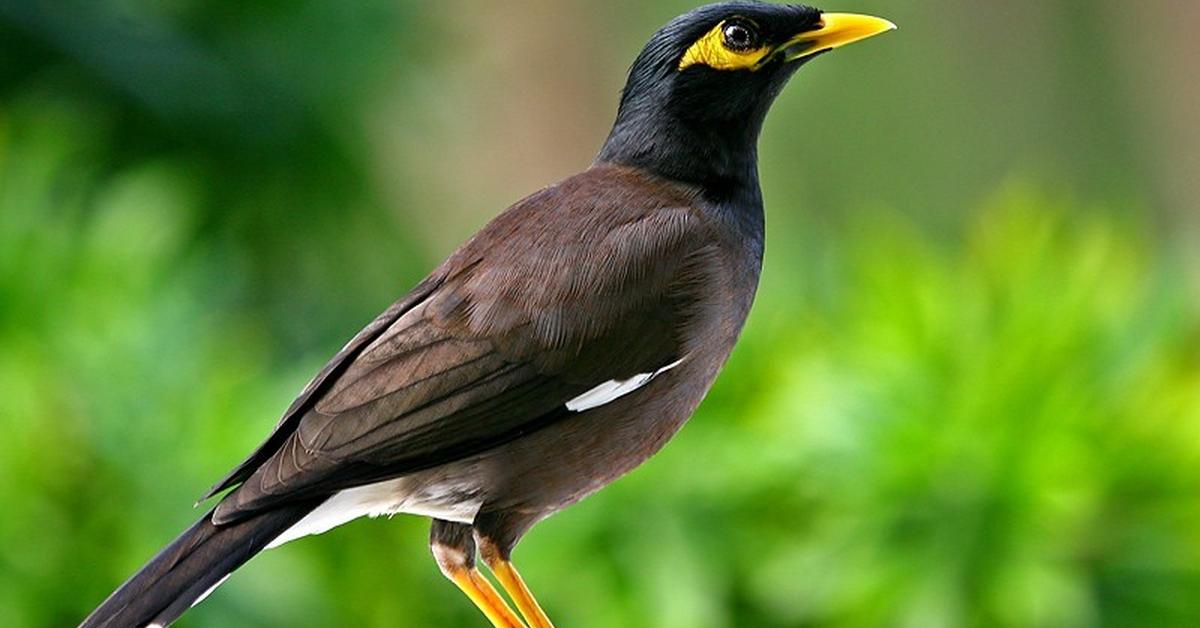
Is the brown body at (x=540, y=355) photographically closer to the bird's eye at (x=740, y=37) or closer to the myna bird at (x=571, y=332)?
the myna bird at (x=571, y=332)

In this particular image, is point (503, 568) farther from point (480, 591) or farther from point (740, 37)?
point (740, 37)

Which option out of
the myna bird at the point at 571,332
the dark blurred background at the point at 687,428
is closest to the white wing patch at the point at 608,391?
the myna bird at the point at 571,332

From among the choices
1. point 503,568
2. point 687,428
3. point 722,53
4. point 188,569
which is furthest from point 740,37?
point 687,428

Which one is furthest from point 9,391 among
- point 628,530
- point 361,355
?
point 361,355

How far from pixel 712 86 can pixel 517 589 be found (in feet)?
1.89

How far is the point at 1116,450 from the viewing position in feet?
11.9

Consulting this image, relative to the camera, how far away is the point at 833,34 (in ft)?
5.57

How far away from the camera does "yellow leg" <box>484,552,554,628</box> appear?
1.77 m

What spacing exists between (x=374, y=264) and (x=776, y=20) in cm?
402

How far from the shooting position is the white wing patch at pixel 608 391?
174 cm

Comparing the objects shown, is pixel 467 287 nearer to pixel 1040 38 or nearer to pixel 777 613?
pixel 777 613

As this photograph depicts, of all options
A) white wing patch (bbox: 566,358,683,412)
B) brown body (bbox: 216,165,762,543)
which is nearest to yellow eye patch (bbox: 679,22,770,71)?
brown body (bbox: 216,165,762,543)

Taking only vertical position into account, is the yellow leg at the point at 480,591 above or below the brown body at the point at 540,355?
below

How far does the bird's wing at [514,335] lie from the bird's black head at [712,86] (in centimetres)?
7
